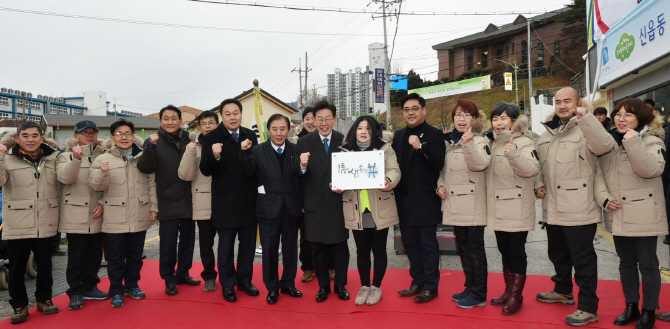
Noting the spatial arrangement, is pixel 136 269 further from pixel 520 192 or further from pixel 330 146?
pixel 520 192

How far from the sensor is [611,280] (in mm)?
4480

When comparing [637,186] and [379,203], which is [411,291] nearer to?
[379,203]

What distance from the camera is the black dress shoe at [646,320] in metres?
3.19

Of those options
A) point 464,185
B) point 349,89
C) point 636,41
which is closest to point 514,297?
point 464,185

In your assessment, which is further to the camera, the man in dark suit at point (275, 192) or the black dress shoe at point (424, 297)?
the man in dark suit at point (275, 192)

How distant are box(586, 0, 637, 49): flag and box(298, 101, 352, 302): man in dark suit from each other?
9.88 m

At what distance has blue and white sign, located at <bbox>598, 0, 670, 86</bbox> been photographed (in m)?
7.78

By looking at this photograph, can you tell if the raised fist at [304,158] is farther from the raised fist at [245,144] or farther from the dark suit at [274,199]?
the raised fist at [245,144]

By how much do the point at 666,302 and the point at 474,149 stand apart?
236 centimetres

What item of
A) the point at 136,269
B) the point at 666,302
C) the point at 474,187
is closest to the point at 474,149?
the point at 474,187

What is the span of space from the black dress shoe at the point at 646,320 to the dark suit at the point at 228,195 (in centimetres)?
353

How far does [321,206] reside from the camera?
403 centimetres

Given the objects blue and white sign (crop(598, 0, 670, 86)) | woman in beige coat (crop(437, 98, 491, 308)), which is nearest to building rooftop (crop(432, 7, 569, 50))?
blue and white sign (crop(598, 0, 670, 86))

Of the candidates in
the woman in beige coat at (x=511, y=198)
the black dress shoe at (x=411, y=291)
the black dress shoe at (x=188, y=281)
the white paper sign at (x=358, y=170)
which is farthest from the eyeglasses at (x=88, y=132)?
the woman in beige coat at (x=511, y=198)
